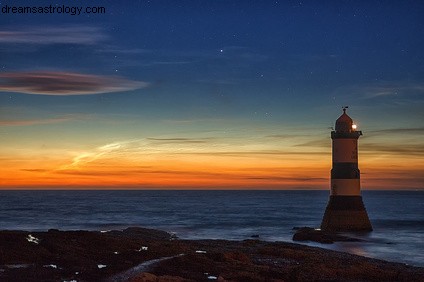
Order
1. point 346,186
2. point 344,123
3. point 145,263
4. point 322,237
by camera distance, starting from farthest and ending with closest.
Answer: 1. point 344,123
2. point 346,186
3. point 322,237
4. point 145,263

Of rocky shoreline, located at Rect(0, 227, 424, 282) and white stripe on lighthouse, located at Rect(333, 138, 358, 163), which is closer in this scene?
rocky shoreline, located at Rect(0, 227, 424, 282)

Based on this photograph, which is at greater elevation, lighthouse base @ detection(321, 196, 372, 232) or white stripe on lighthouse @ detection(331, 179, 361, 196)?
white stripe on lighthouse @ detection(331, 179, 361, 196)

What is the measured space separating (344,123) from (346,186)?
5962 mm

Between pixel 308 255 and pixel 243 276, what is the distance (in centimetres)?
1094

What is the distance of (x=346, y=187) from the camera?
183 ft

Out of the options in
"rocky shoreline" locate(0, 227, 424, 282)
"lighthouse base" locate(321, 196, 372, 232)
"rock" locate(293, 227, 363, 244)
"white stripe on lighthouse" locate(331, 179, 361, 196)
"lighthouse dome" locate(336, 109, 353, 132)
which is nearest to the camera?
"rocky shoreline" locate(0, 227, 424, 282)

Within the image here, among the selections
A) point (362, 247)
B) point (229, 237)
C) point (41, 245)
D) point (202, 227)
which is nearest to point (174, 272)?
point (41, 245)

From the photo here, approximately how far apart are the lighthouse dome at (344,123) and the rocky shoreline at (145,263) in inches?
869

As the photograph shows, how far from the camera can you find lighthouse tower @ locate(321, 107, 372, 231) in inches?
2197

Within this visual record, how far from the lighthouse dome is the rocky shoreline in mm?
22082

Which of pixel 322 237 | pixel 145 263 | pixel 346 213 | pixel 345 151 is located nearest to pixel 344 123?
pixel 345 151

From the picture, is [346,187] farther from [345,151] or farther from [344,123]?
[344,123]

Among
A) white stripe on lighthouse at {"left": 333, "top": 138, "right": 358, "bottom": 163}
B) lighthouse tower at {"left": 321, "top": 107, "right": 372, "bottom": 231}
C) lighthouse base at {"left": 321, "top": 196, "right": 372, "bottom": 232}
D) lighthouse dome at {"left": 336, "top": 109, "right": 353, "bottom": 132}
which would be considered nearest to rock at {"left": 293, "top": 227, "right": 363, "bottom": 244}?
lighthouse base at {"left": 321, "top": 196, "right": 372, "bottom": 232}

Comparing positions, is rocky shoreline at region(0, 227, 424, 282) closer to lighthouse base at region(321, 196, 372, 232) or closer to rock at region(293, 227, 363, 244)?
rock at region(293, 227, 363, 244)
